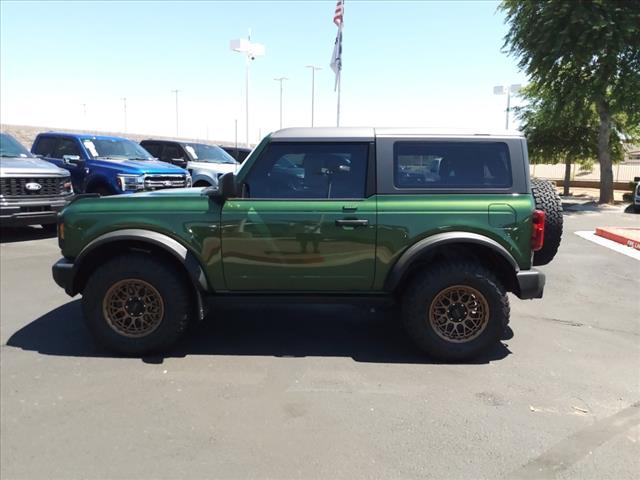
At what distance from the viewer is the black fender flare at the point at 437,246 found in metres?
3.72

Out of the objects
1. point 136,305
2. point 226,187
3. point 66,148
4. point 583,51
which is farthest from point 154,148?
point 583,51

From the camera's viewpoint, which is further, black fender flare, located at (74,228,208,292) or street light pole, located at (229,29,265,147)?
street light pole, located at (229,29,265,147)

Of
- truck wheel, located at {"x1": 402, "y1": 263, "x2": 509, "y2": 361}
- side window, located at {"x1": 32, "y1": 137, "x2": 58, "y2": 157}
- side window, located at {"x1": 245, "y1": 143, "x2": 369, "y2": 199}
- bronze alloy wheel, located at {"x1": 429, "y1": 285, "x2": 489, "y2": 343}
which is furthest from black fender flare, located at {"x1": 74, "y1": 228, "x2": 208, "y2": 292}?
side window, located at {"x1": 32, "y1": 137, "x2": 58, "y2": 157}

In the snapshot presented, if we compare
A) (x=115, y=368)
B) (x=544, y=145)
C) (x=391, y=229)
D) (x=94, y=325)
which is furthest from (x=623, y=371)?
(x=544, y=145)

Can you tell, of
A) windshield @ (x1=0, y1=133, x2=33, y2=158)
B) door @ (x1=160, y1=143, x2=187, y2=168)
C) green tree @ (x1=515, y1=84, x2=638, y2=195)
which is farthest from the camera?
green tree @ (x1=515, y1=84, x2=638, y2=195)

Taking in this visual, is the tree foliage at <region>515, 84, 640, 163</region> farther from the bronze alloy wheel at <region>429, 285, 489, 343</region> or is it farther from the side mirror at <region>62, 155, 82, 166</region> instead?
the bronze alloy wheel at <region>429, 285, 489, 343</region>

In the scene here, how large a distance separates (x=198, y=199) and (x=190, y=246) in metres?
0.39

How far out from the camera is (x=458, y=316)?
392cm

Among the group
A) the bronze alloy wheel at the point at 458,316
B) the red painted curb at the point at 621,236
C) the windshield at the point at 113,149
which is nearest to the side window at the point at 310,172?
the bronze alloy wheel at the point at 458,316

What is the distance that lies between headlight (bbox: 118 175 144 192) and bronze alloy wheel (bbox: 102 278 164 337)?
6064 mm

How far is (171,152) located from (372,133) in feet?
34.7

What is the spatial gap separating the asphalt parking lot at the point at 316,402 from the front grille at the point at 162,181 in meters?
5.00

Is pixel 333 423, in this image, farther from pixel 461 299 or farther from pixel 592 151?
pixel 592 151

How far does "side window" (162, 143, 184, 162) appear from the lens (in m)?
13.2
